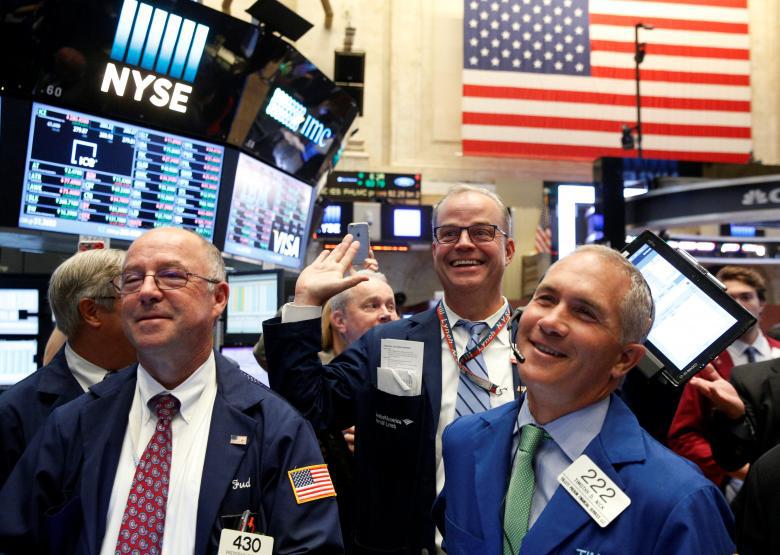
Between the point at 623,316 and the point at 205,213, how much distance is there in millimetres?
3470

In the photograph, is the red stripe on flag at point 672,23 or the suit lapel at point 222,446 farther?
the red stripe on flag at point 672,23

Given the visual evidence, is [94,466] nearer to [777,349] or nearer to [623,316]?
[623,316]

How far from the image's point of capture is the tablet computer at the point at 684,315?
1849 mm

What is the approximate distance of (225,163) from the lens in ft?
15.0

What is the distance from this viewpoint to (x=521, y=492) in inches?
59.0

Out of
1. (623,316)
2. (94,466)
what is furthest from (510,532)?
(94,466)

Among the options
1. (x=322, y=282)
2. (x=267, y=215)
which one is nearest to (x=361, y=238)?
(x=322, y=282)

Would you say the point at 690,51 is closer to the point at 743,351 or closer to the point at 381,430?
the point at 743,351

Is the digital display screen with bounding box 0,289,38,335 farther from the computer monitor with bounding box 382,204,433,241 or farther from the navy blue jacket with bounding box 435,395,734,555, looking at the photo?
the computer monitor with bounding box 382,204,433,241

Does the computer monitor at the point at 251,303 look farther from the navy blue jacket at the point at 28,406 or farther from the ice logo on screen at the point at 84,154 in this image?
the navy blue jacket at the point at 28,406

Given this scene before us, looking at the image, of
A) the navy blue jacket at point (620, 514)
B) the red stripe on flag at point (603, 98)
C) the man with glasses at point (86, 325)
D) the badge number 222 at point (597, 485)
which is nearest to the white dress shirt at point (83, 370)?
the man with glasses at point (86, 325)

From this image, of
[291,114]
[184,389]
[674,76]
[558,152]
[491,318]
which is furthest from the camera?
[674,76]

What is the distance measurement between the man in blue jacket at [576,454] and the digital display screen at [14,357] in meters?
2.84

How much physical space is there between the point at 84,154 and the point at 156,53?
2.23 feet
